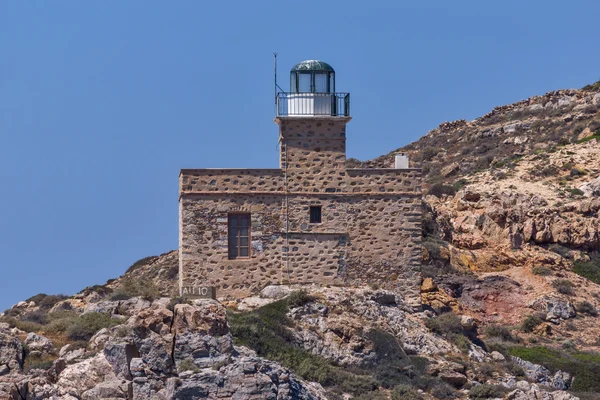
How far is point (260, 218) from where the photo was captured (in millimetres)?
34531

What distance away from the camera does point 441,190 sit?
180ft

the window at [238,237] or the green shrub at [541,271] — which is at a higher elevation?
the window at [238,237]

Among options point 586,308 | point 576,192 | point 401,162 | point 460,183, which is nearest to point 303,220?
point 401,162

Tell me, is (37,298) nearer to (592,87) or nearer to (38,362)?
(38,362)

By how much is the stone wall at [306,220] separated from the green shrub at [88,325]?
4.06m

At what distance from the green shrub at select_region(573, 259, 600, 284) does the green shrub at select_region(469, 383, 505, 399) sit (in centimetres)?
1660

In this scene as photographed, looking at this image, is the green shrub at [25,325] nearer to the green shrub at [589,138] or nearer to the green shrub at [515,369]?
the green shrub at [515,369]

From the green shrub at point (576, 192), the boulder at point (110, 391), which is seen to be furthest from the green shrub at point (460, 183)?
the boulder at point (110, 391)

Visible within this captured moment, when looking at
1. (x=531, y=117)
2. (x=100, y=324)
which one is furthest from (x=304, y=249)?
(x=531, y=117)

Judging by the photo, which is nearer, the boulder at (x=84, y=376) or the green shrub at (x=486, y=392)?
the boulder at (x=84, y=376)

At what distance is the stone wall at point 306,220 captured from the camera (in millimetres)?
34406

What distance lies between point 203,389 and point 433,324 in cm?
1001

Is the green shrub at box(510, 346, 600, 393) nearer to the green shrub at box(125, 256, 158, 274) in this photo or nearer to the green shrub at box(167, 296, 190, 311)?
the green shrub at box(167, 296, 190, 311)

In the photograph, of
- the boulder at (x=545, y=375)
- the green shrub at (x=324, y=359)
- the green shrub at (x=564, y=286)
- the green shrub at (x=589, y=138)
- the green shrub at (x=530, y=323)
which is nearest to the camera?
the green shrub at (x=324, y=359)
